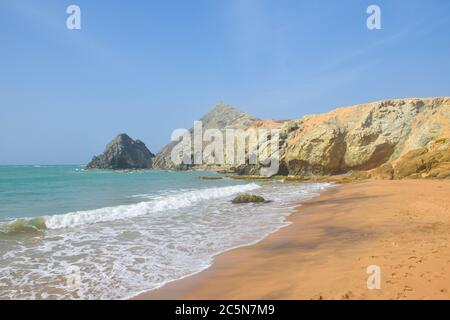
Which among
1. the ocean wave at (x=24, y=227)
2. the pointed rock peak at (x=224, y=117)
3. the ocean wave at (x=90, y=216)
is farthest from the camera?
the pointed rock peak at (x=224, y=117)

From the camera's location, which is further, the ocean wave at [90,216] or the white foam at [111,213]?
the white foam at [111,213]

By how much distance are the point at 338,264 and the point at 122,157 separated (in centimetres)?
11544

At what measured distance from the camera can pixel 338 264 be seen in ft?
22.3

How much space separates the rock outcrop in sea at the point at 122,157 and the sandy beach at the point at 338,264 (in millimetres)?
110613

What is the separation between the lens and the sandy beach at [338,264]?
523 centimetres

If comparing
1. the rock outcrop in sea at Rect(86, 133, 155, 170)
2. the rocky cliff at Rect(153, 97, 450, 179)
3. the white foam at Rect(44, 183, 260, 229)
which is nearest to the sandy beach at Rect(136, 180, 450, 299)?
the white foam at Rect(44, 183, 260, 229)

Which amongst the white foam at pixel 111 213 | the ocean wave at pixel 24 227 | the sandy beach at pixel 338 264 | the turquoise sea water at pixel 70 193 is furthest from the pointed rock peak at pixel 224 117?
the sandy beach at pixel 338 264

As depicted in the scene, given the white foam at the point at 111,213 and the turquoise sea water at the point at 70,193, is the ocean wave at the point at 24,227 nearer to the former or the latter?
the white foam at the point at 111,213

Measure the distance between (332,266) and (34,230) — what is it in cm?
1132

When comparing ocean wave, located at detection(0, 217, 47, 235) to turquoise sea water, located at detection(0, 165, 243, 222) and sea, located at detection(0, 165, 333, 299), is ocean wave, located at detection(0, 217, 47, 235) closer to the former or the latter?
sea, located at detection(0, 165, 333, 299)

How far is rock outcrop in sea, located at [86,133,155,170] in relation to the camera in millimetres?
115713

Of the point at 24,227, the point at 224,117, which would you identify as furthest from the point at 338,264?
the point at 224,117

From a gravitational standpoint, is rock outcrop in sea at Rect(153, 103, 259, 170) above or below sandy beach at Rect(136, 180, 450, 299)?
above

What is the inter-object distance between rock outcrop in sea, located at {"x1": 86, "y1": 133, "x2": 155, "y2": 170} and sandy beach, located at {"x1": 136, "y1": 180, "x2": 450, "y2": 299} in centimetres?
11061
